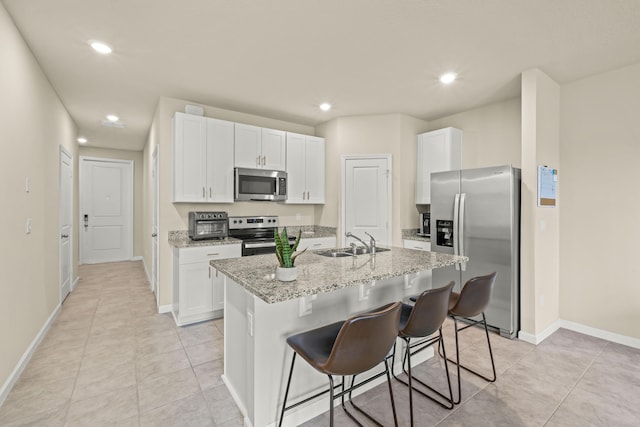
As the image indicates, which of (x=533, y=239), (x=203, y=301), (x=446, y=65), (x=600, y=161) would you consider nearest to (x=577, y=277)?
(x=533, y=239)

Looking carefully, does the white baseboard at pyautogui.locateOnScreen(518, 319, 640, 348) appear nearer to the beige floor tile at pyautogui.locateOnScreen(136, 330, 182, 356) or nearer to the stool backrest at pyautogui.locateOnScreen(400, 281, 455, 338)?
the stool backrest at pyautogui.locateOnScreen(400, 281, 455, 338)

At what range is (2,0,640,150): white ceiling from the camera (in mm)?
2088

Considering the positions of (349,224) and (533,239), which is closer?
(533,239)

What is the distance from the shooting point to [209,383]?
2.25 metres

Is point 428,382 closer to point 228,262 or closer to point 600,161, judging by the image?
point 228,262

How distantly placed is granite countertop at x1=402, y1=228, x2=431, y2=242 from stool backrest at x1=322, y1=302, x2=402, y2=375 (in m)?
2.74

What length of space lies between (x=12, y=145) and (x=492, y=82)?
4.44m

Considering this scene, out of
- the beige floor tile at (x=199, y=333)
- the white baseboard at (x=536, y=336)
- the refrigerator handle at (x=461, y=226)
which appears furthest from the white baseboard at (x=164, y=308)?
the white baseboard at (x=536, y=336)

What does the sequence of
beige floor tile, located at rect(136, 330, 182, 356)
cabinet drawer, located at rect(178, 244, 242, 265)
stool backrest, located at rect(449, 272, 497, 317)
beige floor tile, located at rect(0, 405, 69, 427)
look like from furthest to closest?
cabinet drawer, located at rect(178, 244, 242, 265), beige floor tile, located at rect(136, 330, 182, 356), stool backrest, located at rect(449, 272, 497, 317), beige floor tile, located at rect(0, 405, 69, 427)

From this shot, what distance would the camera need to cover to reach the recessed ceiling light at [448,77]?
3.09m

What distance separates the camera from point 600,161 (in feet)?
10.1

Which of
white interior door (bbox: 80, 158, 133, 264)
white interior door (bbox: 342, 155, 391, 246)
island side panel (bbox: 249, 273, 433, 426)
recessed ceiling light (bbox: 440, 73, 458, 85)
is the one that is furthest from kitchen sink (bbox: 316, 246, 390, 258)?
white interior door (bbox: 80, 158, 133, 264)

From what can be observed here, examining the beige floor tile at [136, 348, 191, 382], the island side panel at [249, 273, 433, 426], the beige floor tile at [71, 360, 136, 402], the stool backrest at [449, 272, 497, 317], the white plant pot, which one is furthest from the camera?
the beige floor tile at [136, 348, 191, 382]

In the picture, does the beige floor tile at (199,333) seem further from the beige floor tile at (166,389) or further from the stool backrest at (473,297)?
the stool backrest at (473,297)
